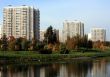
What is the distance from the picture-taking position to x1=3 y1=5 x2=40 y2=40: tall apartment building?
153613 millimetres

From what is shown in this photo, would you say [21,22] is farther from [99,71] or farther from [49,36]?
[99,71]

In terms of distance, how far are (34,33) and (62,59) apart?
7847 centimetres

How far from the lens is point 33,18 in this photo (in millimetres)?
158000

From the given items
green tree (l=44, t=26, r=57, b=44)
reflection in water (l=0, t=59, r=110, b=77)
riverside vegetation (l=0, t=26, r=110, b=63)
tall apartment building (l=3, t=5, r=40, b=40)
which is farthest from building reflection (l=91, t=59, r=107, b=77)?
tall apartment building (l=3, t=5, r=40, b=40)

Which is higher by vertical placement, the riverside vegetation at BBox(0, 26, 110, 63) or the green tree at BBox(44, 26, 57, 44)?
the green tree at BBox(44, 26, 57, 44)

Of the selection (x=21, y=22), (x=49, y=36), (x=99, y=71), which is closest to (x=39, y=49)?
(x=49, y=36)

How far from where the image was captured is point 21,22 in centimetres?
15725

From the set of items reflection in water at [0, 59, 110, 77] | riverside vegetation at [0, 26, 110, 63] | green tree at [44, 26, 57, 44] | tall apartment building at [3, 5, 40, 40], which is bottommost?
reflection in water at [0, 59, 110, 77]

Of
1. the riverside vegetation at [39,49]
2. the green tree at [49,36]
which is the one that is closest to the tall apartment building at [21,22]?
the riverside vegetation at [39,49]

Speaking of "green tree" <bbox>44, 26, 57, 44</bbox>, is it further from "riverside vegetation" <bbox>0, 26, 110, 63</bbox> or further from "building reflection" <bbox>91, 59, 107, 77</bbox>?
"building reflection" <bbox>91, 59, 107, 77</bbox>

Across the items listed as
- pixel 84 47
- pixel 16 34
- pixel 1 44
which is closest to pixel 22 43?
pixel 1 44

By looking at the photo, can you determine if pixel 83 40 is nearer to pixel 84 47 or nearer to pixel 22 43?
pixel 84 47

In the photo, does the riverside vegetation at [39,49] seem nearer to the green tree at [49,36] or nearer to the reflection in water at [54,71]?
the green tree at [49,36]

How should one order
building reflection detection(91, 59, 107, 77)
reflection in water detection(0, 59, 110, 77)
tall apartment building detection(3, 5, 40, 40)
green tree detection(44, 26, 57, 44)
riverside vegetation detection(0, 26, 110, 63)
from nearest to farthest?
reflection in water detection(0, 59, 110, 77), building reflection detection(91, 59, 107, 77), riverside vegetation detection(0, 26, 110, 63), green tree detection(44, 26, 57, 44), tall apartment building detection(3, 5, 40, 40)
